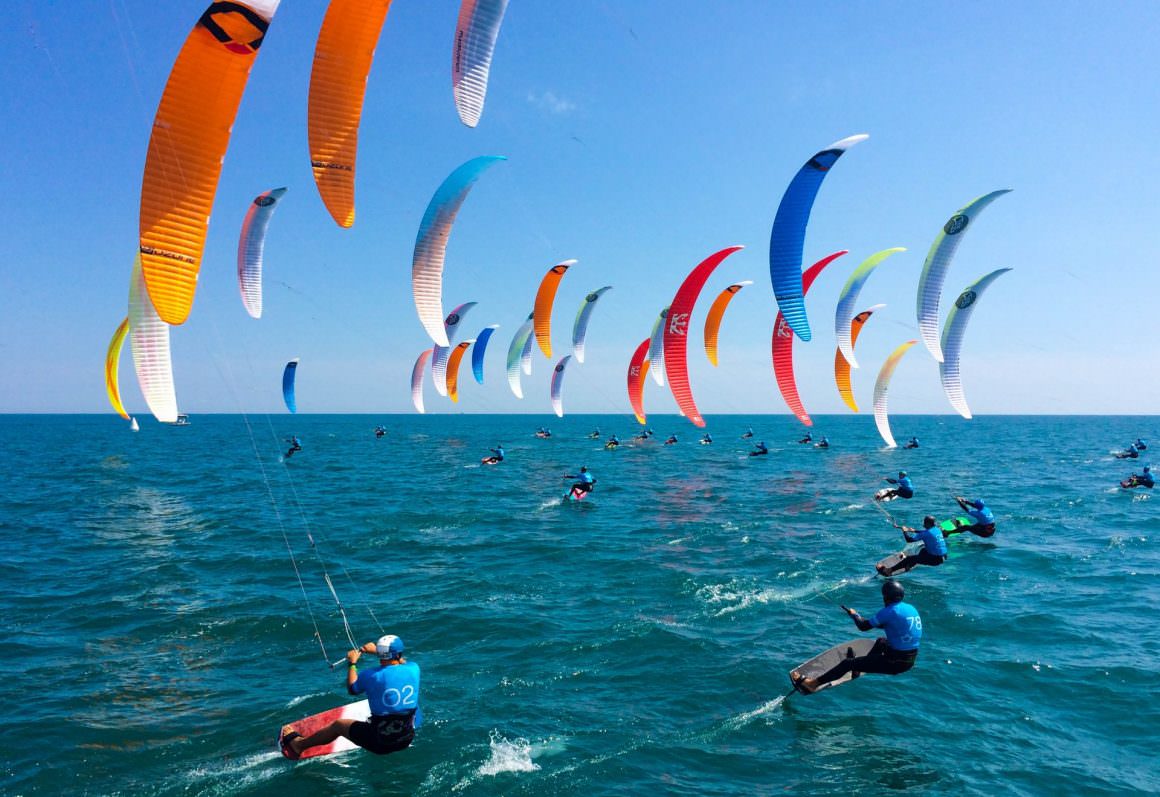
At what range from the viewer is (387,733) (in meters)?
8.21

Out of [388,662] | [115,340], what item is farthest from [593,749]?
[115,340]

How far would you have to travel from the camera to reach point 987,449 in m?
69.8

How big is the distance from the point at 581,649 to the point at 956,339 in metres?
23.9

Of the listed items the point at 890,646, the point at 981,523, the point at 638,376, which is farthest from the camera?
the point at 638,376

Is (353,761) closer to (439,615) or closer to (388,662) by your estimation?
(388,662)

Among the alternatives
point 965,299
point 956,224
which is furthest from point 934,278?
point 965,299

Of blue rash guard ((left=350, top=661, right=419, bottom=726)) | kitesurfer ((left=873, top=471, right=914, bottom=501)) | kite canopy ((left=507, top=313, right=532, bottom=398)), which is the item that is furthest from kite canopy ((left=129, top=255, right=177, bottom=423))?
kite canopy ((left=507, top=313, right=532, bottom=398))

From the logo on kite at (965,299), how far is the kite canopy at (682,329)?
10371mm

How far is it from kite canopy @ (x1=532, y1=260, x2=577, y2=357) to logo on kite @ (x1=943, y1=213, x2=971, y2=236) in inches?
621

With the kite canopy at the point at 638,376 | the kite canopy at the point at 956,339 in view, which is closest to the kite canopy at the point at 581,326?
the kite canopy at the point at 638,376

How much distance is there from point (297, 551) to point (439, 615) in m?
8.78

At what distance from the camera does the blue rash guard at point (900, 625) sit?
1004 cm

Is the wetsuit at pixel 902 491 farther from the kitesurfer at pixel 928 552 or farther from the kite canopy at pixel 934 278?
the kitesurfer at pixel 928 552

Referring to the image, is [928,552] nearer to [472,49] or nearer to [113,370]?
[472,49]
